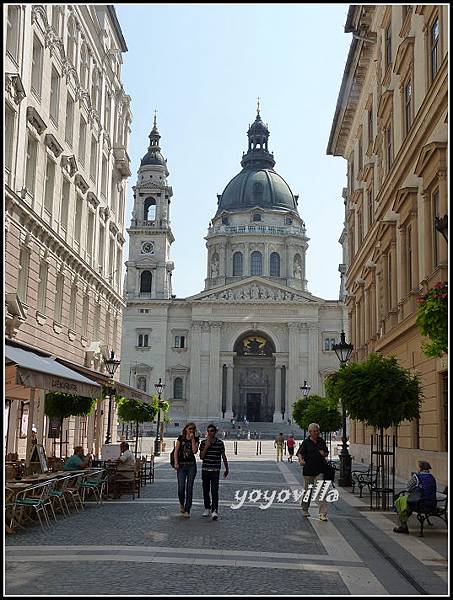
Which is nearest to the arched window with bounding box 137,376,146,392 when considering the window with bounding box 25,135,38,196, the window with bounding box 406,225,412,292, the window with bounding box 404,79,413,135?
the window with bounding box 25,135,38,196

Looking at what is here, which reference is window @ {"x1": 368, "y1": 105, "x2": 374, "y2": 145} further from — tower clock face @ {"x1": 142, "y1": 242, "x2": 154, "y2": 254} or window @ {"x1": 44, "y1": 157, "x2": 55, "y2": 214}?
tower clock face @ {"x1": 142, "y1": 242, "x2": 154, "y2": 254}

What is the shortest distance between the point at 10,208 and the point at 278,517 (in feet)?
39.8

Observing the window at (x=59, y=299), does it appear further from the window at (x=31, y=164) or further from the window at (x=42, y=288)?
the window at (x=31, y=164)

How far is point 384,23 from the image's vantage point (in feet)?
96.4

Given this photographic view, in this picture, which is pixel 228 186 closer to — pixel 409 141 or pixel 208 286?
pixel 208 286

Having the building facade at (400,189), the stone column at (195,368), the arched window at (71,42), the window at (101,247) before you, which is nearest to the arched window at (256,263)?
the stone column at (195,368)

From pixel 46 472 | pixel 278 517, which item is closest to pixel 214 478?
pixel 278 517

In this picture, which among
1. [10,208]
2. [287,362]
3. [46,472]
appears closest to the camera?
[46,472]

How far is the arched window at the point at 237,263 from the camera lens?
10244cm

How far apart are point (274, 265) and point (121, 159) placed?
62.5m

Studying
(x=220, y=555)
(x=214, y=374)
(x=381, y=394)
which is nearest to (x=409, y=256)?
(x=381, y=394)

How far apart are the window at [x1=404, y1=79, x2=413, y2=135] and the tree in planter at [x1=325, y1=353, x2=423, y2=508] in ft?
31.7

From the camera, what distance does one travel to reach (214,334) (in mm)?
91188

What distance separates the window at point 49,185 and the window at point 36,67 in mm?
2671
